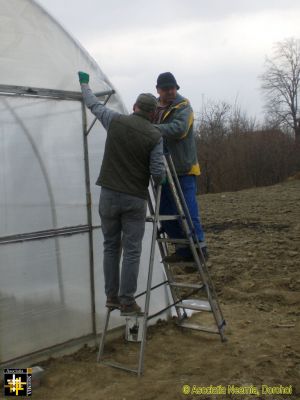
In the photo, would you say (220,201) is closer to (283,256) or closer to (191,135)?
(283,256)

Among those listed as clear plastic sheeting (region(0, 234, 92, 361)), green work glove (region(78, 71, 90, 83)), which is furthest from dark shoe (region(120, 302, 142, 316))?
green work glove (region(78, 71, 90, 83))

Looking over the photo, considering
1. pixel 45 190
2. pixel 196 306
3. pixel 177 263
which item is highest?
pixel 45 190

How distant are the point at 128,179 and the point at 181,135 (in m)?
0.97

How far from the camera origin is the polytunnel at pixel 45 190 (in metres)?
5.07

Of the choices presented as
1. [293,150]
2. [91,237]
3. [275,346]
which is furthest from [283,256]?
[293,150]

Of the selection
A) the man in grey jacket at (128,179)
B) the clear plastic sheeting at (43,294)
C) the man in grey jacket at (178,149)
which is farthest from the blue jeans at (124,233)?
the man in grey jacket at (178,149)

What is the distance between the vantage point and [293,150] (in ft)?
104

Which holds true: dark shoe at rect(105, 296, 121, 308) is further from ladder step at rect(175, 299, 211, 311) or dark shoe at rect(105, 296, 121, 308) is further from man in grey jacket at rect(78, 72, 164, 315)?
ladder step at rect(175, 299, 211, 311)

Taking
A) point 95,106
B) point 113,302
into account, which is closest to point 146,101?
point 95,106

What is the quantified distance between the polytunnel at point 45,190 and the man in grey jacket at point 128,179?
0.70 meters

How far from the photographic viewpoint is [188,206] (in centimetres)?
575

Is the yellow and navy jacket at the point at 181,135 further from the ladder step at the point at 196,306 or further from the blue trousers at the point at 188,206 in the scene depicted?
the ladder step at the point at 196,306

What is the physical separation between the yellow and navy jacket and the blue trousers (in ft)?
0.42

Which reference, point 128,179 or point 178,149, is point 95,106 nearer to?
point 128,179
